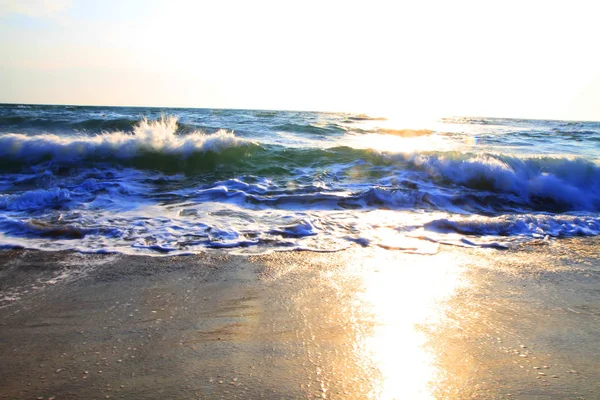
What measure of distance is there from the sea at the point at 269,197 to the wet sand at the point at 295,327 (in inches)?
21.1

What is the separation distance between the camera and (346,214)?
4.91 metres

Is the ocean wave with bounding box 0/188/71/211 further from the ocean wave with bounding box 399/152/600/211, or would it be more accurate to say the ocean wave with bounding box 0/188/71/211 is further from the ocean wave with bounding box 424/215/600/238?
the ocean wave with bounding box 399/152/600/211

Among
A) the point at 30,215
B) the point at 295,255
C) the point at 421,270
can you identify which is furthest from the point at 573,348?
the point at 30,215

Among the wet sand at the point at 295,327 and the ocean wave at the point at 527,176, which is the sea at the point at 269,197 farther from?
the wet sand at the point at 295,327

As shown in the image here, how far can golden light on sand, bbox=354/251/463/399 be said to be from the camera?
1.63m

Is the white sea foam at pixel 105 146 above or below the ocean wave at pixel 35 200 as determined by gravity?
above

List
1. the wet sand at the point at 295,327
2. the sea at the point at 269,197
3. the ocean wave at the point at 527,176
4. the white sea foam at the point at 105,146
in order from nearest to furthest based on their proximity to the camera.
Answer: the wet sand at the point at 295,327
the sea at the point at 269,197
the ocean wave at the point at 527,176
the white sea foam at the point at 105,146

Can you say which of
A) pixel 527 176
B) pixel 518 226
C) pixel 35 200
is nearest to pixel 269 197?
pixel 35 200

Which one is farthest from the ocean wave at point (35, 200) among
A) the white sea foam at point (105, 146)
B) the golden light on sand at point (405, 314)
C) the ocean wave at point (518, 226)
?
the ocean wave at point (518, 226)

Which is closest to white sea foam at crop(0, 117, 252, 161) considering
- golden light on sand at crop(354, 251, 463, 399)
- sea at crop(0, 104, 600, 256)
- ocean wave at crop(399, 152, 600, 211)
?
sea at crop(0, 104, 600, 256)

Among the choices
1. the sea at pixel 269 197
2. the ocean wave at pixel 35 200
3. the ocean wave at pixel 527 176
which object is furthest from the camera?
the ocean wave at pixel 527 176

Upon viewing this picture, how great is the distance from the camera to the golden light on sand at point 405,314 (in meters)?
1.63

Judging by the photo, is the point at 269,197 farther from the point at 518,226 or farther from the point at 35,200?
the point at 518,226

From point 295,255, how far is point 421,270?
1009 millimetres
